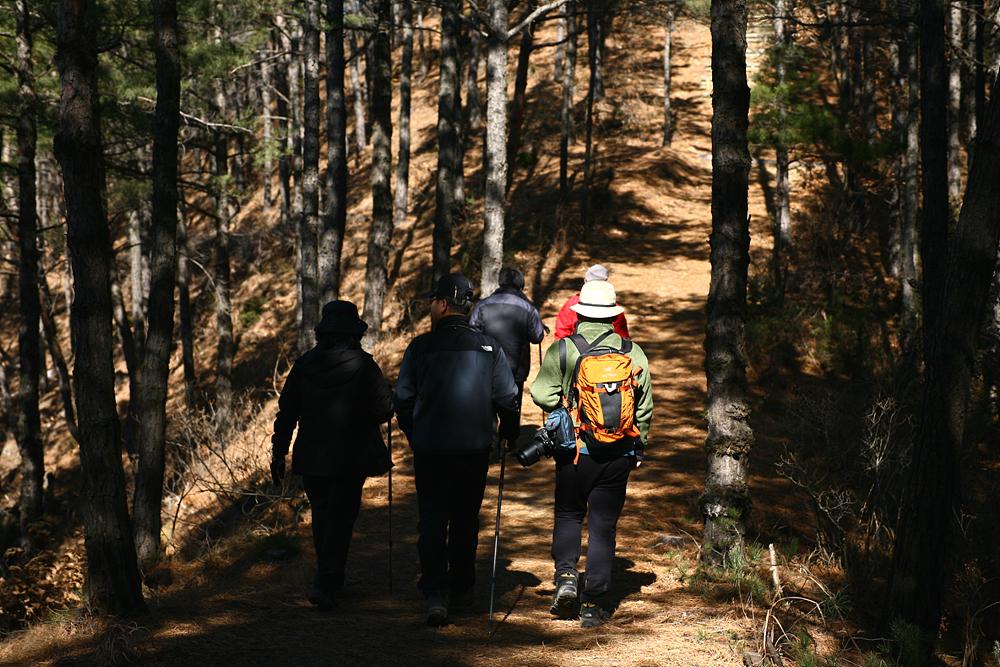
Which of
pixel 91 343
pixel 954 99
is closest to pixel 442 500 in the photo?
pixel 91 343

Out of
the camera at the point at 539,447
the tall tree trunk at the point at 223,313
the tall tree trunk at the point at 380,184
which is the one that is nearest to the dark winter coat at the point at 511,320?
the camera at the point at 539,447

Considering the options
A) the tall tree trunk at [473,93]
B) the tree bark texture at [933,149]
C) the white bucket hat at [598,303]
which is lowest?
the white bucket hat at [598,303]

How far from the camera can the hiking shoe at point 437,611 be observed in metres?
4.63

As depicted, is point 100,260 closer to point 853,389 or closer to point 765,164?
point 853,389

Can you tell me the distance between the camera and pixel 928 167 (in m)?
9.26

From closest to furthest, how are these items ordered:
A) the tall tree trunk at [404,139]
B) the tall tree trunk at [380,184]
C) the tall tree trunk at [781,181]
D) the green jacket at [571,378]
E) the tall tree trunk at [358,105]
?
the green jacket at [571,378] < the tall tree trunk at [781,181] < the tall tree trunk at [380,184] < the tall tree trunk at [404,139] < the tall tree trunk at [358,105]

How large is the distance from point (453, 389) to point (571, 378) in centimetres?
79

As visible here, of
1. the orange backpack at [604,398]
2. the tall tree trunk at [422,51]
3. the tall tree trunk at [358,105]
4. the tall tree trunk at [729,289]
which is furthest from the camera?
the tall tree trunk at [422,51]

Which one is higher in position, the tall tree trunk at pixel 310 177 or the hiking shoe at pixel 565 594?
the tall tree trunk at pixel 310 177

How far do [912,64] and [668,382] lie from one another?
7.42m

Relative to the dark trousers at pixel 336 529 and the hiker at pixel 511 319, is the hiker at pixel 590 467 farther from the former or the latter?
the hiker at pixel 511 319

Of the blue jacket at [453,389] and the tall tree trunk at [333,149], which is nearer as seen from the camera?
the blue jacket at [453,389]

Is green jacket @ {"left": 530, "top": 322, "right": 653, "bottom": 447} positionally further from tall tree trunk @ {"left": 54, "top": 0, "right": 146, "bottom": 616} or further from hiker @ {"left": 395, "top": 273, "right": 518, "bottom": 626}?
tall tree trunk @ {"left": 54, "top": 0, "right": 146, "bottom": 616}

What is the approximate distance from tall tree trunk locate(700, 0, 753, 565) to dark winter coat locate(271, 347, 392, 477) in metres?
2.77
